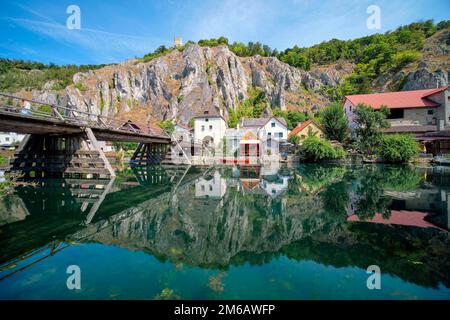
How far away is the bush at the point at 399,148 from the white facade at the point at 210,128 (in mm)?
31090

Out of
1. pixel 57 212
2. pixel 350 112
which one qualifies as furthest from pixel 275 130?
pixel 57 212

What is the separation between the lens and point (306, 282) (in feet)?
10.7

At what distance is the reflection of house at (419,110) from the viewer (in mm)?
34031

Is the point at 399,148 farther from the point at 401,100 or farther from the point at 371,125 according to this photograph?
the point at 401,100

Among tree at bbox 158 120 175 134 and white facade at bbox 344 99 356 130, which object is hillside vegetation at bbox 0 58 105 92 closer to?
tree at bbox 158 120 175 134

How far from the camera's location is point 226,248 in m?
4.48

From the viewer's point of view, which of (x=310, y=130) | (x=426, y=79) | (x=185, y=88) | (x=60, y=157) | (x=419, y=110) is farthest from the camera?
(x=185, y=88)

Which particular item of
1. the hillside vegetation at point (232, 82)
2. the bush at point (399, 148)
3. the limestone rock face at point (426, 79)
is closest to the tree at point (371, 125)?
the bush at point (399, 148)

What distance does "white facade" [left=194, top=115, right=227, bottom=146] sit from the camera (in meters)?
49.7

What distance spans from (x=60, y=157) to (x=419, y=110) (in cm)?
4918

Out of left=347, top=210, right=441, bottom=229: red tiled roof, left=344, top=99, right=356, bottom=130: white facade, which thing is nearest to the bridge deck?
left=347, top=210, right=441, bottom=229: red tiled roof
